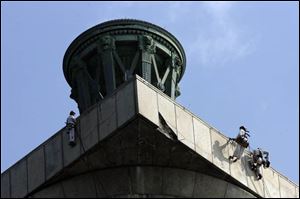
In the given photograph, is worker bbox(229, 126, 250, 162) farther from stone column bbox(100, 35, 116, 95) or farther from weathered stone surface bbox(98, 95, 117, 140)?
stone column bbox(100, 35, 116, 95)

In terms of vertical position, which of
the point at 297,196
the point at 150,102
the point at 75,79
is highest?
Answer: the point at 75,79

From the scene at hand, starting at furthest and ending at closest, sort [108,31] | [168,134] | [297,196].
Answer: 1. [108,31]
2. [297,196]
3. [168,134]

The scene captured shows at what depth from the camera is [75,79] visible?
6300cm

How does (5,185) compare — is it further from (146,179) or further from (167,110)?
(167,110)

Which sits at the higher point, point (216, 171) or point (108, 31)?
point (108, 31)

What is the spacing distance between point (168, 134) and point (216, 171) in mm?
2813

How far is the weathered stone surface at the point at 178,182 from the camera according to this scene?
2096 inches

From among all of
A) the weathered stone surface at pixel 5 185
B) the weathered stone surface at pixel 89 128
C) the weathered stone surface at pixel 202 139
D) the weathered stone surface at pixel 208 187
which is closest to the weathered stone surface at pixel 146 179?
the weathered stone surface at pixel 208 187

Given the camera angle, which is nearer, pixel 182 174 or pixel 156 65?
pixel 182 174

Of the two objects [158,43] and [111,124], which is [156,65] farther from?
[111,124]

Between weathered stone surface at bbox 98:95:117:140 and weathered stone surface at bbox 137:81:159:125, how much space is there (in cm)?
123

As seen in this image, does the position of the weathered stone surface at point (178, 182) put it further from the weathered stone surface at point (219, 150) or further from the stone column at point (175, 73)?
the stone column at point (175, 73)

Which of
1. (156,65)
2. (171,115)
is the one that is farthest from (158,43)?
(171,115)

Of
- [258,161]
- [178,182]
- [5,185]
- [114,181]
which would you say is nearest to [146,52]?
[258,161]
